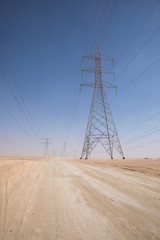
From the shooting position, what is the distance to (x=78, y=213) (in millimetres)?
2543

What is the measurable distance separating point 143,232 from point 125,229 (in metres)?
0.25

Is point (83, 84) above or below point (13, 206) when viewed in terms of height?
above

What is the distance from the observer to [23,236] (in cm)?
185

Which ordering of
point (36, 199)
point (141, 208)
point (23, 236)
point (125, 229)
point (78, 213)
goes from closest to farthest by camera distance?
point (23, 236)
point (125, 229)
point (78, 213)
point (141, 208)
point (36, 199)

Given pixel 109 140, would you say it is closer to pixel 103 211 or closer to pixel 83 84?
pixel 83 84

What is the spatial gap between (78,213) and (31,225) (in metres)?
0.87

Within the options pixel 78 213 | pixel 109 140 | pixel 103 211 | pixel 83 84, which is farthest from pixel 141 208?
pixel 83 84

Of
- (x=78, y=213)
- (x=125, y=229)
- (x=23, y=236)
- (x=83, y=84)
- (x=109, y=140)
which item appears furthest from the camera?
(x=83, y=84)

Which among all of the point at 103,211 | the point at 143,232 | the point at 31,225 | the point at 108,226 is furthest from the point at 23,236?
the point at 143,232

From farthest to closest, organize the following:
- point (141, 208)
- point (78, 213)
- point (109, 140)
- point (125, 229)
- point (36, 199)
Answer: point (109, 140) → point (36, 199) → point (141, 208) → point (78, 213) → point (125, 229)

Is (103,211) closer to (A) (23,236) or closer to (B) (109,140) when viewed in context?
(A) (23,236)

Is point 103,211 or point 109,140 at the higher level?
point 109,140

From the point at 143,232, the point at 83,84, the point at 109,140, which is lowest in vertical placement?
the point at 143,232

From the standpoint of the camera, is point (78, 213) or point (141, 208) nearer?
point (78, 213)
